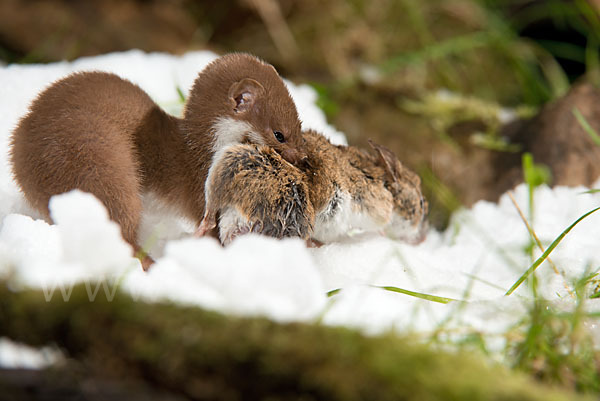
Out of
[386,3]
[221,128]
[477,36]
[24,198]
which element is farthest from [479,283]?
[386,3]

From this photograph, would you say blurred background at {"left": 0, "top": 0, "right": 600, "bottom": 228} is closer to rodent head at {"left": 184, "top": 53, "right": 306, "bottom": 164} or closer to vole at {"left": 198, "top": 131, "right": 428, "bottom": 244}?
vole at {"left": 198, "top": 131, "right": 428, "bottom": 244}

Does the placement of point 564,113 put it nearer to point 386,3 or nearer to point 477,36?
point 477,36

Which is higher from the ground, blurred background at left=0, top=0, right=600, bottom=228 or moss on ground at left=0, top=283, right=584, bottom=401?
blurred background at left=0, top=0, right=600, bottom=228

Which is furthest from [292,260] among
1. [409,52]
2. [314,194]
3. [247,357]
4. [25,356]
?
[409,52]

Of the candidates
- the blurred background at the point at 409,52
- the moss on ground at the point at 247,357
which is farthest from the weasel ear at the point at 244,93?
the blurred background at the point at 409,52

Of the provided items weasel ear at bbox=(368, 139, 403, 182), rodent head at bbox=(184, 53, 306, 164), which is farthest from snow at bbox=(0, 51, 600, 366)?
rodent head at bbox=(184, 53, 306, 164)

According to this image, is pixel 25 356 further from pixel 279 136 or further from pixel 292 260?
pixel 279 136

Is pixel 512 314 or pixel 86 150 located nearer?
pixel 512 314
